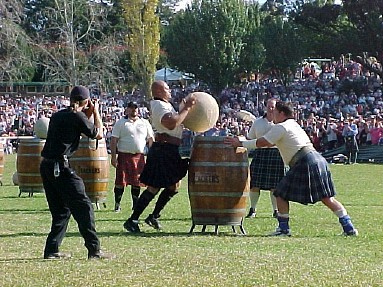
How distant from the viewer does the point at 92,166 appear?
14531mm

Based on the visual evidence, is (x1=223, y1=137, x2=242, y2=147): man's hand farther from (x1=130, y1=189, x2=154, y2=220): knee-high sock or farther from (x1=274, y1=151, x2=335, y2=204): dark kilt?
(x1=130, y1=189, x2=154, y2=220): knee-high sock

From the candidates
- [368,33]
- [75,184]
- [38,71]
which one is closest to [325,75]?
[368,33]

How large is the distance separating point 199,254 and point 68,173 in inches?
59.7

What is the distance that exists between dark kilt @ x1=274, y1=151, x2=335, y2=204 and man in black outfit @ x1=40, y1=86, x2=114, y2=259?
273 centimetres

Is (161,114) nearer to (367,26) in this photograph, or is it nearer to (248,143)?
(248,143)

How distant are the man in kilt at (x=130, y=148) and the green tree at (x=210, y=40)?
42.4 metres

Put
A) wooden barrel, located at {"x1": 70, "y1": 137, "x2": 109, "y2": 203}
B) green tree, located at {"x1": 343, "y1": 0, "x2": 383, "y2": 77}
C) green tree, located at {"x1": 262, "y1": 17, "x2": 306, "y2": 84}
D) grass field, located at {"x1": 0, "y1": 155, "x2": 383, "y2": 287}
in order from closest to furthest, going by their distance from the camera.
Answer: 1. grass field, located at {"x1": 0, "y1": 155, "x2": 383, "y2": 287}
2. wooden barrel, located at {"x1": 70, "y1": 137, "x2": 109, "y2": 203}
3. green tree, located at {"x1": 343, "y1": 0, "x2": 383, "y2": 77}
4. green tree, located at {"x1": 262, "y1": 17, "x2": 306, "y2": 84}

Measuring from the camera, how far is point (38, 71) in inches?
2867

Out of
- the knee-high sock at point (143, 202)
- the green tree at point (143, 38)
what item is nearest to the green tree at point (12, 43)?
the green tree at point (143, 38)

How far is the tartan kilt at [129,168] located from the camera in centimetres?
1434

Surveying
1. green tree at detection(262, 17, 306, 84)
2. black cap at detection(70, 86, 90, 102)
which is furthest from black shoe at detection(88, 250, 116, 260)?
green tree at detection(262, 17, 306, 84)

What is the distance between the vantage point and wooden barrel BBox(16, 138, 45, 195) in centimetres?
1703

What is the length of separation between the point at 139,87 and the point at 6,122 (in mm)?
23586

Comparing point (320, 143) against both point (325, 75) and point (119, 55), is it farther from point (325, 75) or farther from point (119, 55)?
point (119, 55)
